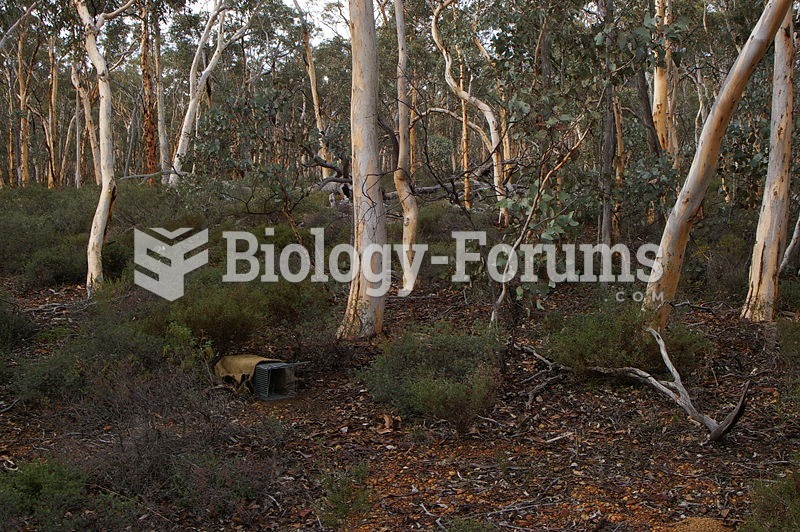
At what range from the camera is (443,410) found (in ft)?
15.9

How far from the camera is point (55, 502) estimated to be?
359 cm

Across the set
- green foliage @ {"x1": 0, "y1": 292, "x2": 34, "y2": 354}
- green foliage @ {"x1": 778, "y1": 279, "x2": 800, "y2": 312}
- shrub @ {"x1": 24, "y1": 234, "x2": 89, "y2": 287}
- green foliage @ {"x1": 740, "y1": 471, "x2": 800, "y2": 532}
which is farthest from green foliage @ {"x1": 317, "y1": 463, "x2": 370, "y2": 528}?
shrub @ {"x1": 24, "y1": 234, "x2": 89, "y2": 287}

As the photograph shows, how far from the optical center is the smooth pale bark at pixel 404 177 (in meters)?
8.95

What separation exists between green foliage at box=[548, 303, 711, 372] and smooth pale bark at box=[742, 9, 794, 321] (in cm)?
215

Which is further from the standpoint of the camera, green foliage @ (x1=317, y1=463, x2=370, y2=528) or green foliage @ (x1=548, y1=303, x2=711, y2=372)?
green foliage @ (x1=548, y1=303, x2=711, y2=372)

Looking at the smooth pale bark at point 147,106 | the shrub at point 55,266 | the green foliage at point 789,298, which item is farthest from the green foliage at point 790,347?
the smooth pale bark at point 147,106

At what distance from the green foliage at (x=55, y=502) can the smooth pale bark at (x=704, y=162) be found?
4426 millimetres

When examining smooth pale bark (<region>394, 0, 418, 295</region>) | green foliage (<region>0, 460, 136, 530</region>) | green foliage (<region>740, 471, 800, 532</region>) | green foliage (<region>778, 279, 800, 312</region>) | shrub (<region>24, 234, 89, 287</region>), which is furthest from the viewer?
shrub (<region>24, 234, 89, 287</region>)

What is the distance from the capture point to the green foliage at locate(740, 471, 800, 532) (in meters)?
3.04

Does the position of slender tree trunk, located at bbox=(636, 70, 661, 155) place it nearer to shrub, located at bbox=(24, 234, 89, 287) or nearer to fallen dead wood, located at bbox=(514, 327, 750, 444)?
fallen dead wood, located at bbox=(514, 327, 750, 444)

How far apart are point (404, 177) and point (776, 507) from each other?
6.34 meters

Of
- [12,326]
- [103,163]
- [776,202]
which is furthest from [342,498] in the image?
[103,163]

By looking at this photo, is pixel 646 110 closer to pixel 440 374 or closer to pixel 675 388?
pixel 675 388

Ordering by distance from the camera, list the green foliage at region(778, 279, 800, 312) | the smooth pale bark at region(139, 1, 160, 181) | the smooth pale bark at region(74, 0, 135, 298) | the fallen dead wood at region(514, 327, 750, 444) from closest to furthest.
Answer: the fallen dead wood at region(514, 327, 750, 444) → the green foliage at region(778, 279, 800, 312) → the smooth pale bark at region(74, 0, 135, 298) → the smooth pale bark at region(139, 1, 160, 181)
